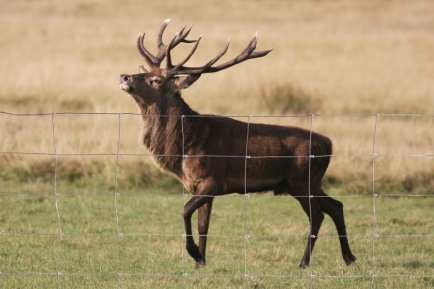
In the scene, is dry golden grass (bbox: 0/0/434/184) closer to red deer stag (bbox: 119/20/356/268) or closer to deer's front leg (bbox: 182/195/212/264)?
red deer stag (bbox: 119/20/356/268)

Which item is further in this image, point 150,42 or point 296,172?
point 150,42

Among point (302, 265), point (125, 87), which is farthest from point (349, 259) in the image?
point (125, 87)

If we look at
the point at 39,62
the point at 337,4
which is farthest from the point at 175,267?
the point at 337,4

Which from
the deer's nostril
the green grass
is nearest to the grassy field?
the green grass

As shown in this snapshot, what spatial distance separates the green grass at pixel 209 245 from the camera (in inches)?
317

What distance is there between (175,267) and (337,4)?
4466 centimetres

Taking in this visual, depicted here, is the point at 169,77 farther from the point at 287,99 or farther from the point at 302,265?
the point at 287,99

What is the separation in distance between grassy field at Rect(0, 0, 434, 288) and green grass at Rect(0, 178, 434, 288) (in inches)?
1.1

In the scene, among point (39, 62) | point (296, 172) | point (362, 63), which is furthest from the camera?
point (362, 63)

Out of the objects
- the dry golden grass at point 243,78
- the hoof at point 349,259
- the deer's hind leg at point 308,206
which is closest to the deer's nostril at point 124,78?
the deer's hind leg at point 308,206

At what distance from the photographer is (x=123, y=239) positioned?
10.3m

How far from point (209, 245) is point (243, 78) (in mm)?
15963

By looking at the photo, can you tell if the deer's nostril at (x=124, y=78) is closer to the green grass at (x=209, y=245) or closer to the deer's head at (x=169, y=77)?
the deer's head at (x=169, y=77)

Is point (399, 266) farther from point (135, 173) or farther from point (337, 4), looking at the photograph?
point (337, 4)
